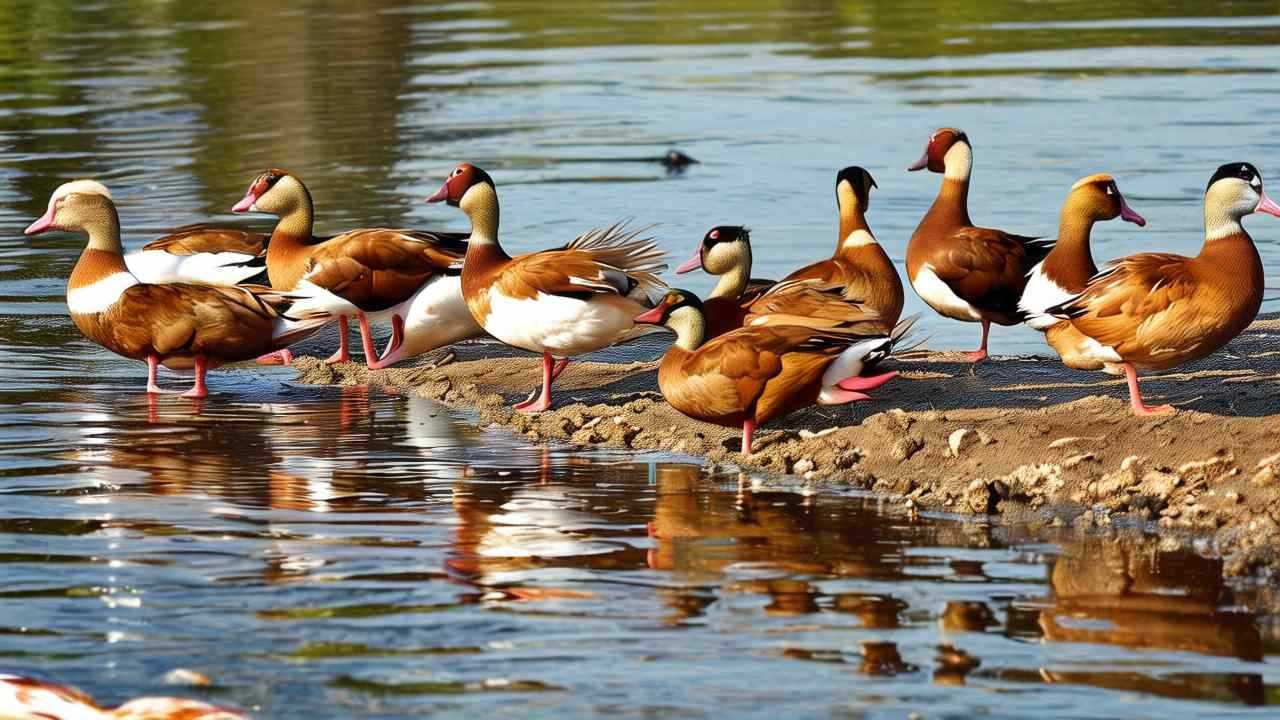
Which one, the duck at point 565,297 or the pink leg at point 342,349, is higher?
the duck at point 565,297

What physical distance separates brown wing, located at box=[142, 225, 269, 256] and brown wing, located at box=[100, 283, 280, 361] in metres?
1.94

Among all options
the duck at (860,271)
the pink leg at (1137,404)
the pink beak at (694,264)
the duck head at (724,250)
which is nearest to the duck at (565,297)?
the pink beak at (694,264)

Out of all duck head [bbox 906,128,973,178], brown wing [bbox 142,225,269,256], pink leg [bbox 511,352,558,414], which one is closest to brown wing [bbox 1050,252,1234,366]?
pink leg [bbox 511,352,558,414]

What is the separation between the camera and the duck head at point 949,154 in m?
13.4

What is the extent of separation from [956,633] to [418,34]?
3239 centimetres

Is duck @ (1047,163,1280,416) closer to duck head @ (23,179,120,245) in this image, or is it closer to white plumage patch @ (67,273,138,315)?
white plumage patch @ (67,273,138,315)

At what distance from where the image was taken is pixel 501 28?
39.1 meters

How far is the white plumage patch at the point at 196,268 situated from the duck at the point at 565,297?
2.61m

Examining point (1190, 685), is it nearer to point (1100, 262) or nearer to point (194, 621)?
point (194, 621)

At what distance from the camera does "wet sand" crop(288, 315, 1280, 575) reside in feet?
28.2

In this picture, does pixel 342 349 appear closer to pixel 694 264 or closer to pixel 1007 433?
pixel 694 264

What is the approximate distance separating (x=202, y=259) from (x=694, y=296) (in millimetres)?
4706

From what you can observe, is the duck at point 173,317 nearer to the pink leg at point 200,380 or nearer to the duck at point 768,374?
the pink leg at point 200,380

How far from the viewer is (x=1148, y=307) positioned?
9.99m
